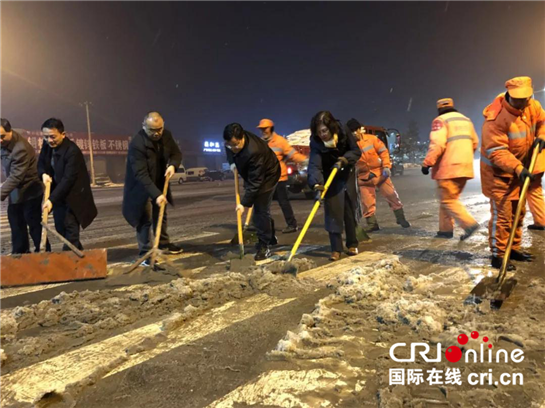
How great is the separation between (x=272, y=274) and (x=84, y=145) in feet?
135

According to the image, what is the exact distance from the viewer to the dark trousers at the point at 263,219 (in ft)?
16.3

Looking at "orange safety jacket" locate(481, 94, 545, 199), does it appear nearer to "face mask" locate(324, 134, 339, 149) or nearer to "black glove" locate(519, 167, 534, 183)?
"black glove" locate(519, 167, 534, 183)

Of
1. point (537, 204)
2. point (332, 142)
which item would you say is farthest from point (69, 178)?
point (537, 204)

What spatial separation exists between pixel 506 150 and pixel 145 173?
12.5 ft

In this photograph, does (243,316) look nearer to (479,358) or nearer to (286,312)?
(286,312)

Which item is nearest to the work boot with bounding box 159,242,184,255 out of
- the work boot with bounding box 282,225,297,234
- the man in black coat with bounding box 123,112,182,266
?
the man in black coat with bounding box 123,112,182,266

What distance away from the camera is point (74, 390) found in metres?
2.12

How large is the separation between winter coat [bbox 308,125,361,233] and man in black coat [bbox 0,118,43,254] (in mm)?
3407

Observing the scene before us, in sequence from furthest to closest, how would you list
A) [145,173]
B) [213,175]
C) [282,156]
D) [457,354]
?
[213,175] → [282,156] → [145,173] → [457,354]

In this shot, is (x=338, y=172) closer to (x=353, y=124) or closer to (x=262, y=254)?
(x=262, y=254)

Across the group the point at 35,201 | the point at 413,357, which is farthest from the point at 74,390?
the point at 35,201

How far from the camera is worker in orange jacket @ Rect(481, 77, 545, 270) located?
387cm

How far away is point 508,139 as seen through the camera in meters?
3.96

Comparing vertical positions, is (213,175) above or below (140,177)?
below
